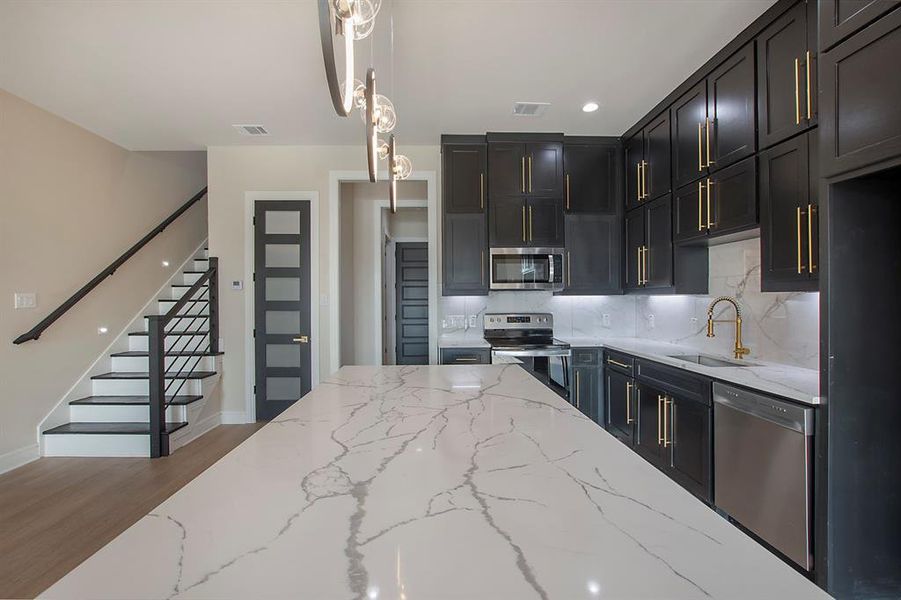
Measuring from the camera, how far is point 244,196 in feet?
14.0

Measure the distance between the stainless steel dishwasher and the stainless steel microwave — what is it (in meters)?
1.79

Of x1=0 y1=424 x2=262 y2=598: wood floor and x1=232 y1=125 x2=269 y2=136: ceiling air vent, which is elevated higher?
x1=232 y1=125 x2=269 y2=136: ceiling air vent

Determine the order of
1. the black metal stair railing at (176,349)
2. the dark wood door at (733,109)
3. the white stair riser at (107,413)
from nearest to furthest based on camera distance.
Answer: the dark wood door at (733,109) < the black metal stair railing at (176,349) < the white stair riser at (107,413)

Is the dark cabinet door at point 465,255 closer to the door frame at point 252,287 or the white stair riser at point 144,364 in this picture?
the door frame at point 252,287

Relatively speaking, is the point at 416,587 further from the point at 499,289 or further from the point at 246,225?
the point at 246,225

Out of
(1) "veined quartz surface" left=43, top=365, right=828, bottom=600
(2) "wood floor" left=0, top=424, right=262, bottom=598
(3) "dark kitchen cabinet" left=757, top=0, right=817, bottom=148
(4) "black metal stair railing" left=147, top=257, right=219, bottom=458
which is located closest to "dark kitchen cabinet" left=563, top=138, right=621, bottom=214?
(3) "dark kitchen cabinet" left=757, top=0, right=817, bottom=148

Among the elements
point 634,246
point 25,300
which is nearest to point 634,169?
point 634,246

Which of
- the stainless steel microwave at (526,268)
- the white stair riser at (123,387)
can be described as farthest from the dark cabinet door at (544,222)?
the white stair riser at (123,387)

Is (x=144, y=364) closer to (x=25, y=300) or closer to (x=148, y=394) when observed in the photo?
(x=148, y=394)

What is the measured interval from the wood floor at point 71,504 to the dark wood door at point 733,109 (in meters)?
4.17

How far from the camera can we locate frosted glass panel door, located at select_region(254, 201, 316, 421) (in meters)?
4.27

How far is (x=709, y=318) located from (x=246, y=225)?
426 centimetres

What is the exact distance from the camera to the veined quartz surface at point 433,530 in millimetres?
515

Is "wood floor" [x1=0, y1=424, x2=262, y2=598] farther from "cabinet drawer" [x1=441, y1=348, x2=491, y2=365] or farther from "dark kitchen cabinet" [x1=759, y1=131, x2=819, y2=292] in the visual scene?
"dark kitchen cabinet" [x1=759, y1=131, x2=819, y2=292]
